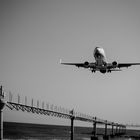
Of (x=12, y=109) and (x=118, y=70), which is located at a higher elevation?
(x=118, y=70)

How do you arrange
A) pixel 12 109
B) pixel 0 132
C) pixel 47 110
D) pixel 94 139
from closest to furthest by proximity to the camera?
pixel 0 132, pixel 12 109, pixel 47 110, pixel 94 139

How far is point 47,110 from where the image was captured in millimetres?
46812

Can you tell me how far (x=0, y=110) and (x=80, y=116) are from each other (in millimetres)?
37467

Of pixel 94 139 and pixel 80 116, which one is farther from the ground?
pixel 80 116

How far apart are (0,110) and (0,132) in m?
2.11

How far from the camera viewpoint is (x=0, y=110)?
29.9m

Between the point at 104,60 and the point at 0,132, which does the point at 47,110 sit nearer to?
the point at 104,60

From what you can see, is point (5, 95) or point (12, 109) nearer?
point (5, 95)

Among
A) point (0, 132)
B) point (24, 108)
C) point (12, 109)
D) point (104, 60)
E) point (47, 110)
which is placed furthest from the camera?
point (104, 60)

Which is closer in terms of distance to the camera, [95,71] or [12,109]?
[12,109]

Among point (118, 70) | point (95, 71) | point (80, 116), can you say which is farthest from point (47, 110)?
point (80, 116)

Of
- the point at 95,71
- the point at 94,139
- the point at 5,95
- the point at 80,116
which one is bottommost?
the point at 94,139

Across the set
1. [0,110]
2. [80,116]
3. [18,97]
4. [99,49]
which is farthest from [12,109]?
[80,116]

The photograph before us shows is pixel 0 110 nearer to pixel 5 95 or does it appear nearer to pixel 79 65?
pixel 5 95
